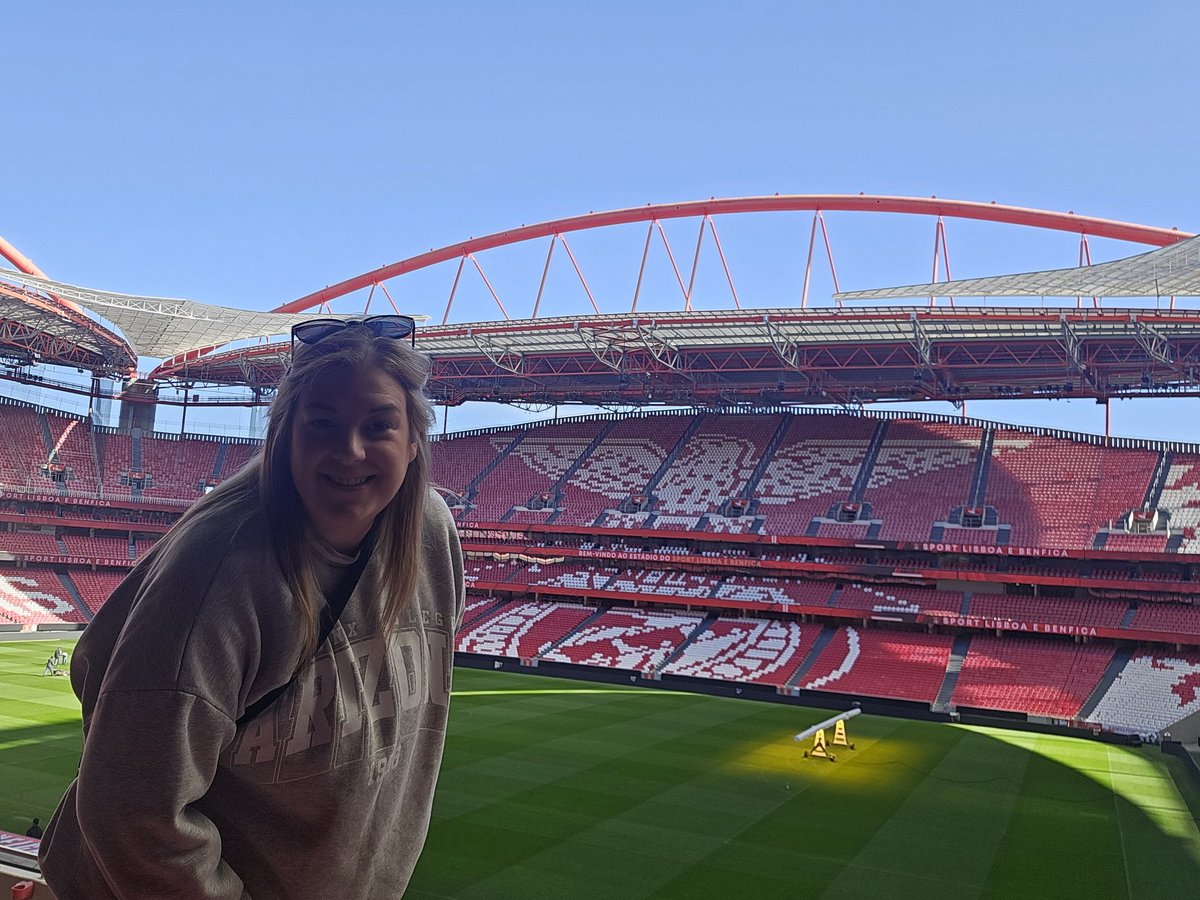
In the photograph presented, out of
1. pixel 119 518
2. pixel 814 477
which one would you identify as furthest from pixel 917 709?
pixel 119 518

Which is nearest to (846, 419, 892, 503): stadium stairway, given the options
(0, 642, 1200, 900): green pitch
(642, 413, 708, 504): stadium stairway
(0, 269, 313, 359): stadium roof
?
(642, 413, 708, 504): stadium stairway

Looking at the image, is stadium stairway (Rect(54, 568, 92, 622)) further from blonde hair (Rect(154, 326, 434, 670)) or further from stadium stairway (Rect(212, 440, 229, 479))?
blonde hair (Rect(154, 326, 434, 670))

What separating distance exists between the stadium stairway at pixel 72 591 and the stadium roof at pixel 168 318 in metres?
12.5

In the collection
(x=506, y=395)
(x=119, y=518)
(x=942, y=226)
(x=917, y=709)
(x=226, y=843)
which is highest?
(x=942, y=226)

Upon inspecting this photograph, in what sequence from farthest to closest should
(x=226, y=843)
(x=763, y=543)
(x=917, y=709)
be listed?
(x=763, y=543)
(x=917, y=709)
(x=226, y=843)

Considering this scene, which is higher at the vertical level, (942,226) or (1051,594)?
(942,226)

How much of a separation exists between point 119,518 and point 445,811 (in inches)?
1707

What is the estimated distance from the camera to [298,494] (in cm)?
181

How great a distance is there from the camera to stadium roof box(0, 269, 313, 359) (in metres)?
39.2

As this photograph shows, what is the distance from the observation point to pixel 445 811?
17.2 m

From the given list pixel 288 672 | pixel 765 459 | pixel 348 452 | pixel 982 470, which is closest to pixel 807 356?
pixel 765 459

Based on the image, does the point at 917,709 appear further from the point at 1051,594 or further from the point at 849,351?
the point at 849,351

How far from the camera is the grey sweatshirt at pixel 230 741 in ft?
4.87

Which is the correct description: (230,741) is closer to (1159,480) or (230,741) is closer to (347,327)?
(347,327)
